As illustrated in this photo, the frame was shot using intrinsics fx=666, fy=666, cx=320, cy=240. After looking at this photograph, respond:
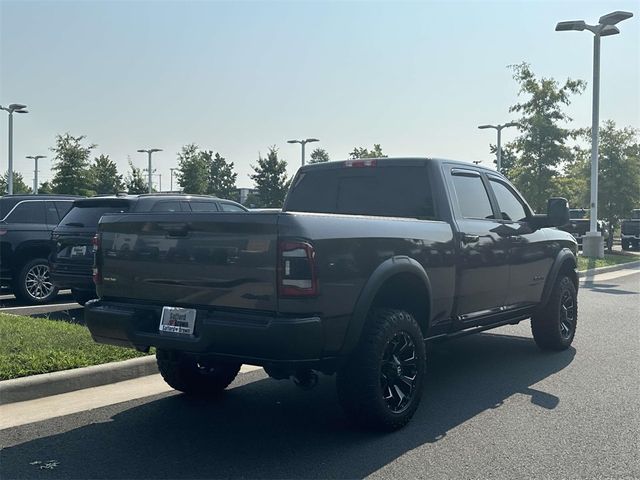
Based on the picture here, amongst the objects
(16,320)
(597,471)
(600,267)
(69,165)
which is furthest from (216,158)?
(597,471)

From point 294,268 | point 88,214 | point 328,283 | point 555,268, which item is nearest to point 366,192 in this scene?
point 328,283

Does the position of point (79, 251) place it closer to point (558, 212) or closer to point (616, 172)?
point (558, 212)

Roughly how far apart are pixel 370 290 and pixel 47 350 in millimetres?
3451

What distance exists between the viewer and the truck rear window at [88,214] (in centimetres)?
934

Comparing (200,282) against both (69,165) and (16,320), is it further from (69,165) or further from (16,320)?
(69,165)

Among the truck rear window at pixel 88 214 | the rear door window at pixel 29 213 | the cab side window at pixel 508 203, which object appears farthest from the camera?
the rear door window at pixel 29 213

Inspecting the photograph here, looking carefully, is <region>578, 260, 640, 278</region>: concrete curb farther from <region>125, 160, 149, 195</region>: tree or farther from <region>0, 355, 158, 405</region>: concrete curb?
<region>125, 160, 149, 195</region>: tree

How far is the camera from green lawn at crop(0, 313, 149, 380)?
569cm

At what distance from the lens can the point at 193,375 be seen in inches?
214

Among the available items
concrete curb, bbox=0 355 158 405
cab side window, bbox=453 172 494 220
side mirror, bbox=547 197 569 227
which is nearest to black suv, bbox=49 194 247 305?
concrete curb, bbox=0 355 158 405

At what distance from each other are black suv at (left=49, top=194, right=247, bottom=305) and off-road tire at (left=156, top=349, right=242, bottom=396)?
400 cm

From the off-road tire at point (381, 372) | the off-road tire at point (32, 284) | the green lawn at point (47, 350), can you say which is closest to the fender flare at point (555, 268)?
the off-road tire at point (381, 372)

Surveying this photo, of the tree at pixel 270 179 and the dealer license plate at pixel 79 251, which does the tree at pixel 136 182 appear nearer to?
the tree at pixel 270 179

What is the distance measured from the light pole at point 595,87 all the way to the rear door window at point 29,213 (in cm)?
1658
